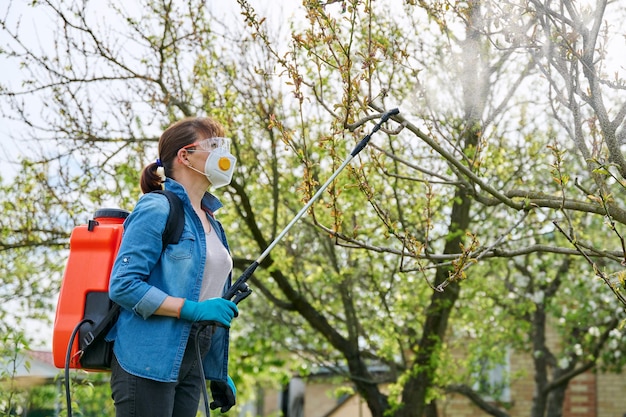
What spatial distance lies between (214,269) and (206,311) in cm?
24

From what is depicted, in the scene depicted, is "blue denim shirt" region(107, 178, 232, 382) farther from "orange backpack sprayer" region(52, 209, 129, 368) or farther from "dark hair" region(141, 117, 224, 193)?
"dark hair" region(141, 117, 224, 193)

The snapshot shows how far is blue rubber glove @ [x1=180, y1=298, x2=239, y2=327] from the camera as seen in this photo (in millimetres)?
2740

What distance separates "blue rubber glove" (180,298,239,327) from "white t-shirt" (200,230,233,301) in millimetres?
138

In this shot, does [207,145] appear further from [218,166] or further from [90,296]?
[90,296]

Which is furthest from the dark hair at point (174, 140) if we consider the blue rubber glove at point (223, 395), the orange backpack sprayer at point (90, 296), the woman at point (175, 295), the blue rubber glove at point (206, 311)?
the blue rubber glove at point (223, 395)

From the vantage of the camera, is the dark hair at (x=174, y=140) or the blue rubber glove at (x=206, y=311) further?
the dark hair at (x=174, y=140)

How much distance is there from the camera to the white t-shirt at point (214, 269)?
2.93 m

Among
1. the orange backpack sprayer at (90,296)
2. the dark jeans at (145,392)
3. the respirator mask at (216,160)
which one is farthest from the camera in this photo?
the respirator mask at (216,160)

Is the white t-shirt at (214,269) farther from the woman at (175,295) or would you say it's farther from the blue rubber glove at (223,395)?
the blue rubber glove at (223,395)

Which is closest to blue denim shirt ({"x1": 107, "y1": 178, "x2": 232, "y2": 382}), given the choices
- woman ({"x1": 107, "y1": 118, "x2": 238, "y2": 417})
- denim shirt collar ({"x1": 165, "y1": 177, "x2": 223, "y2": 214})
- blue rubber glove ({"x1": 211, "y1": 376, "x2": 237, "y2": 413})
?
woman ({"x1": 107, "y1": 118, "x2": 238, "y2": 417})

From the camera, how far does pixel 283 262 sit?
903cm

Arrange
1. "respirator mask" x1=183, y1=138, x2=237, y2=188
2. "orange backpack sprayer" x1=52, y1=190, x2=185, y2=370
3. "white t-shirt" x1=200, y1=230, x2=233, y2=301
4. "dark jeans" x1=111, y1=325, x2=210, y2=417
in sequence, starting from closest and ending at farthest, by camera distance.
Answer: "dark jeans" x1=111, y1=325, x2=210, y2=417 < "orange backpack sprayer" x1=52, y1=190, x2=185, y2=370 < "white t-shirt" x1=200, y1=230, x2=233, y2=301 < "respirator mask" x1=183, y1=138, x2=237, y2=188

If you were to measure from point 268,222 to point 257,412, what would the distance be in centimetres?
1807

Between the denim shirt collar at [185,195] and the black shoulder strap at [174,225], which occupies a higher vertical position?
the denim shirt collar at [185,195]
